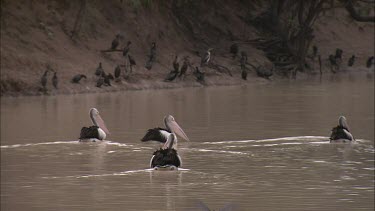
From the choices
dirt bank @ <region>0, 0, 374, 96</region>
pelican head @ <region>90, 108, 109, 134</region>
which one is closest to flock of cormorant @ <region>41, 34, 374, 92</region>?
dirt bank @ <region>0, 0, 374, 96</region>

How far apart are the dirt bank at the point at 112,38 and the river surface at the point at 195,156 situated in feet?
6.80

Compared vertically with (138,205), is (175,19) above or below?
above

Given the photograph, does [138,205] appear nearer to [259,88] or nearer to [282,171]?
[282,171]

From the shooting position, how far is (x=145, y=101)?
101ft

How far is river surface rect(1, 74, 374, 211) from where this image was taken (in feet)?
44.5

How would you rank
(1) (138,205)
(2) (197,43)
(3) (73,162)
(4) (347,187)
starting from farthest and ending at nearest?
(2) (197,43) → (3) (73,162) → (4) (347,187) → (1) (138,205)

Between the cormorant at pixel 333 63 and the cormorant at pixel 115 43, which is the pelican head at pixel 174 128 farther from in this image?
the cormorant at pixel 333 63


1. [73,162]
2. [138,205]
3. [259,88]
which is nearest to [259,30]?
[259,88]

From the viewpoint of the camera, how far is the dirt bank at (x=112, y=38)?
110ft

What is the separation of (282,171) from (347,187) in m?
1.80

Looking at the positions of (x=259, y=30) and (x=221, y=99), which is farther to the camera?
(x=259, y=30)

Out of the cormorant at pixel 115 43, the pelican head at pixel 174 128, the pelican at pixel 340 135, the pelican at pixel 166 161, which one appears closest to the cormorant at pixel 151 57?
the cormorant at pixel 115 43

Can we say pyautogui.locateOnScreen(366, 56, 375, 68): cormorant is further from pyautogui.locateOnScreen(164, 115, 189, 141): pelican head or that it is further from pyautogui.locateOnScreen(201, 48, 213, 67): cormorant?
pyautogui.locateOnScreen(164, 115, 189, 141): pelican head

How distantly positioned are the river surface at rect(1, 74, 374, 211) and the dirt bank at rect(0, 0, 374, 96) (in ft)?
6.80
